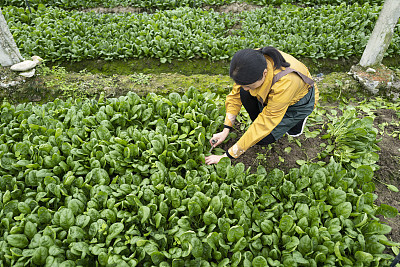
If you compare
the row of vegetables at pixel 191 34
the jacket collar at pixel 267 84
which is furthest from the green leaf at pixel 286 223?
the row of vegetables at pixel 191 34

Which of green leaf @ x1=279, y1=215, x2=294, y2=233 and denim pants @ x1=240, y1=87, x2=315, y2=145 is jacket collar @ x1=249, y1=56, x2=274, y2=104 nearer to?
denim pants @ x1=240, y1=87, x2=315, y2=145

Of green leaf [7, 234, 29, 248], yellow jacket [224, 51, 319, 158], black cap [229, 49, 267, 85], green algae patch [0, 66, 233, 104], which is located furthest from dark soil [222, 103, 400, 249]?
green leaf [7, 234, 29, 248]

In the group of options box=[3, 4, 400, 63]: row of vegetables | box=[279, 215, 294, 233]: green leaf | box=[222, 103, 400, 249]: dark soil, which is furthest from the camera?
box=[3, 4, 400, 63]: row of vegetables

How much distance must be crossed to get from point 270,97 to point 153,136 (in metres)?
1.69

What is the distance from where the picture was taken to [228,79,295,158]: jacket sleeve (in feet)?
9.79

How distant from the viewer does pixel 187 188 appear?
3246 millimetres

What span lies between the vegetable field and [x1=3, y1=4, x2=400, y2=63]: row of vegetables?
232 cm

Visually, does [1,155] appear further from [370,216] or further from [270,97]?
[370,216]

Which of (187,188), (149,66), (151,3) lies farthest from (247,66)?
(151,3)

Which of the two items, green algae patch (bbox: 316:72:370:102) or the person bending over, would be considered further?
green algae patch (bbox: 316:72:370:102)

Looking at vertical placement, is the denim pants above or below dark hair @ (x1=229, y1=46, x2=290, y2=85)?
below

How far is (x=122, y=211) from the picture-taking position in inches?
120

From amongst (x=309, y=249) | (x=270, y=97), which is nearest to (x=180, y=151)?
(x=270, y=97)

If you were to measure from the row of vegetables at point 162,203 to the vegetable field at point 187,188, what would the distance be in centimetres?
1
